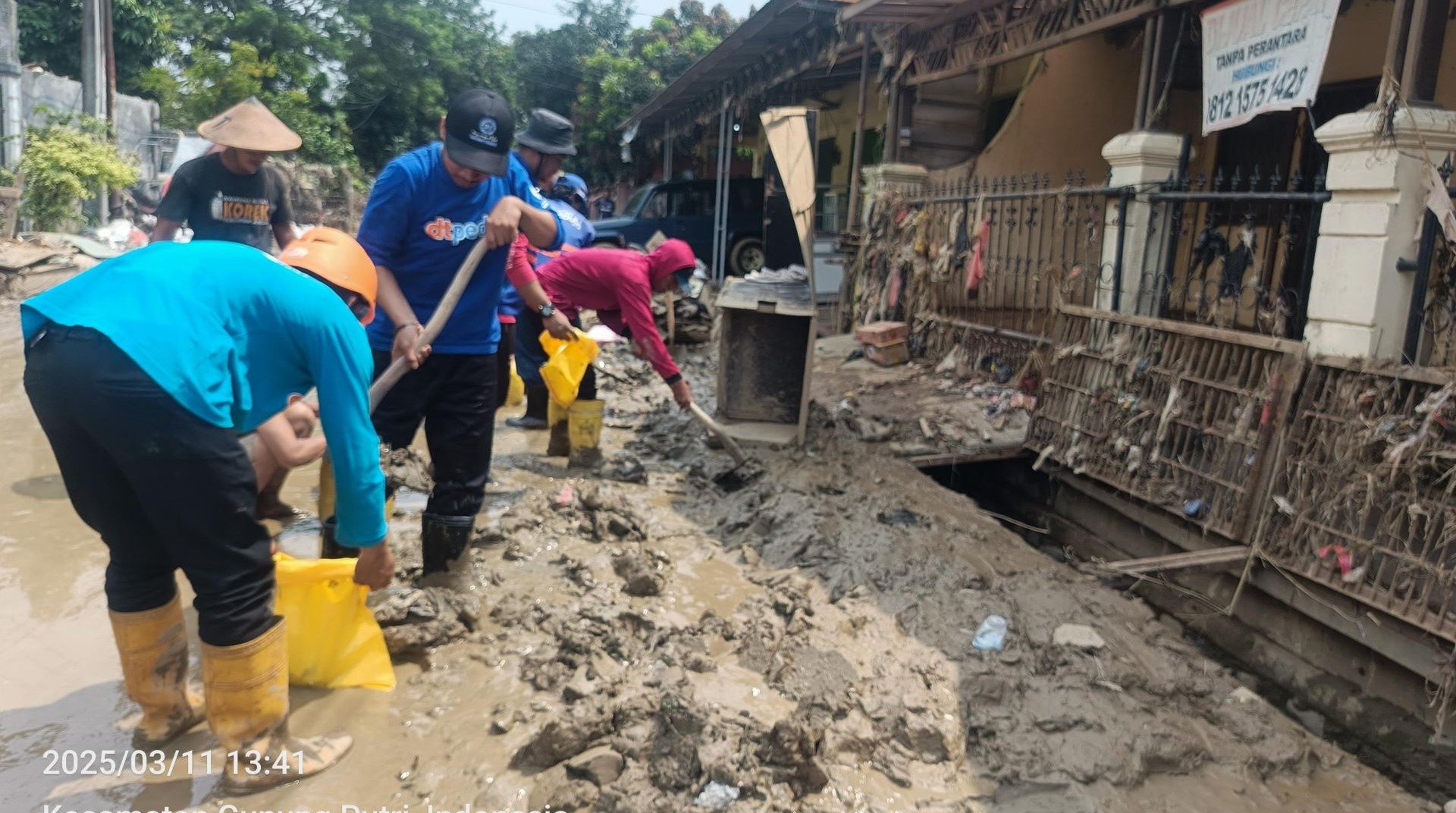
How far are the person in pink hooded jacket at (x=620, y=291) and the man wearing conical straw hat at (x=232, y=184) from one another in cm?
132

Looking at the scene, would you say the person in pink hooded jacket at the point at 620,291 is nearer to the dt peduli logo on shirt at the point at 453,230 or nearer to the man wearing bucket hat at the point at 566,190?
the dt peduli logo on shirt at the point at 453,230

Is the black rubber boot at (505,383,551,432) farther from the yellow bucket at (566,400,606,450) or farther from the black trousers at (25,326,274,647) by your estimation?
the black trousers at (25,326,274,647)

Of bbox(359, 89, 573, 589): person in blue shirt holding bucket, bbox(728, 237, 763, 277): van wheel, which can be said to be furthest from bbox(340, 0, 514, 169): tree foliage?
bbox(359, 89, 573, 589): person in blue shirt holding bucket

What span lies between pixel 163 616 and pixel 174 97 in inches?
972

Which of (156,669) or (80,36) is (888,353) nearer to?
(156,669)

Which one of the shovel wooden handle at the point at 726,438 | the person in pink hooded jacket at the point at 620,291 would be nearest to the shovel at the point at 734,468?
the shovel wooden handle at the point at 726,438

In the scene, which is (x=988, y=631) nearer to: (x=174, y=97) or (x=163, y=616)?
(x=163, y=616)

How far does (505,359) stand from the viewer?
6.00 metres

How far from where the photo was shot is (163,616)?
7.30ft

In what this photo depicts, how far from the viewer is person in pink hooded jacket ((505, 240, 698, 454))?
16.2 ft

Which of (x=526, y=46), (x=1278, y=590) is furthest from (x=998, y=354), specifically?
(x=526, y=46)

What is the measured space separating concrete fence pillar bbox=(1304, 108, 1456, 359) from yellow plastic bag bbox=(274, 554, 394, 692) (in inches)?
148

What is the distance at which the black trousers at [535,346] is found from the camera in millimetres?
5348

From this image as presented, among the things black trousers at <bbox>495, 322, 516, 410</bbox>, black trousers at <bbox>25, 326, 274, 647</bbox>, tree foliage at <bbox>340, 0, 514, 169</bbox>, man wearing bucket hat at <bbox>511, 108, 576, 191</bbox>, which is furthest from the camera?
tree foliage at <bbox>340, 0, 514, 169</bbox>
